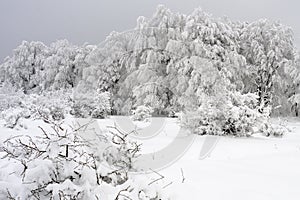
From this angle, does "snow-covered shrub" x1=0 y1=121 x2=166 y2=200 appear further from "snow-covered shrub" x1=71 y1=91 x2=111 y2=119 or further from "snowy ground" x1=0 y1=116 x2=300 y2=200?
"snow-covered shrub" x1=71 y1=91 x2=111 y2=119

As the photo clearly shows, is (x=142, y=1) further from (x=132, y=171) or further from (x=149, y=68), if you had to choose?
(x=132, y=171)

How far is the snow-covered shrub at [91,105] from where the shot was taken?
47.6 feet

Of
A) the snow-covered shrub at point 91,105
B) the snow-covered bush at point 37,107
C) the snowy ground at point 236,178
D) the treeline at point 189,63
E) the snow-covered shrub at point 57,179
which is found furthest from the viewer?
the treeline at point 189,63

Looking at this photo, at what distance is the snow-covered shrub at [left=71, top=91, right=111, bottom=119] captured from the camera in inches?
571

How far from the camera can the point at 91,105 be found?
1512 cm

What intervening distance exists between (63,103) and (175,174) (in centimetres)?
903

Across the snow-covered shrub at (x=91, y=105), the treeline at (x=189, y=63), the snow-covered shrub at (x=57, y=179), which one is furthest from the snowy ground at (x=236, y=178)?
the treeline at (x=189, y=63)

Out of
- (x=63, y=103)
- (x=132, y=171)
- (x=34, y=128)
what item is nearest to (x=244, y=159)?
(x=132, y=171)

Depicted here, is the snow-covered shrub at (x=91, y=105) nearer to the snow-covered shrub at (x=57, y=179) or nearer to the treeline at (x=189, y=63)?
the treeline at (x=189, y=63)

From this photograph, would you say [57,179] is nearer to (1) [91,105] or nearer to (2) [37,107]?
(2) [37,107]

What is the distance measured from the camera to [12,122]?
25.8 ft

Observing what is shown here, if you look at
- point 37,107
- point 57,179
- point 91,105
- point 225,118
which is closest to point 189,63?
point 91,105

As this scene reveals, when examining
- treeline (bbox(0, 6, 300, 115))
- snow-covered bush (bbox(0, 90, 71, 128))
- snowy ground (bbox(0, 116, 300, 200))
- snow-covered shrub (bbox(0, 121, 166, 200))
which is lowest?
snowy ground (bbox(0, 116, 300, 200))

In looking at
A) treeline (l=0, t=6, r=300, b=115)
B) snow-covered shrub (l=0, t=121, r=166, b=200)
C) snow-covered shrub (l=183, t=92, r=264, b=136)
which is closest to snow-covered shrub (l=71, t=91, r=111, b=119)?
treeline (l=0, t=6, r=300, b=115)
